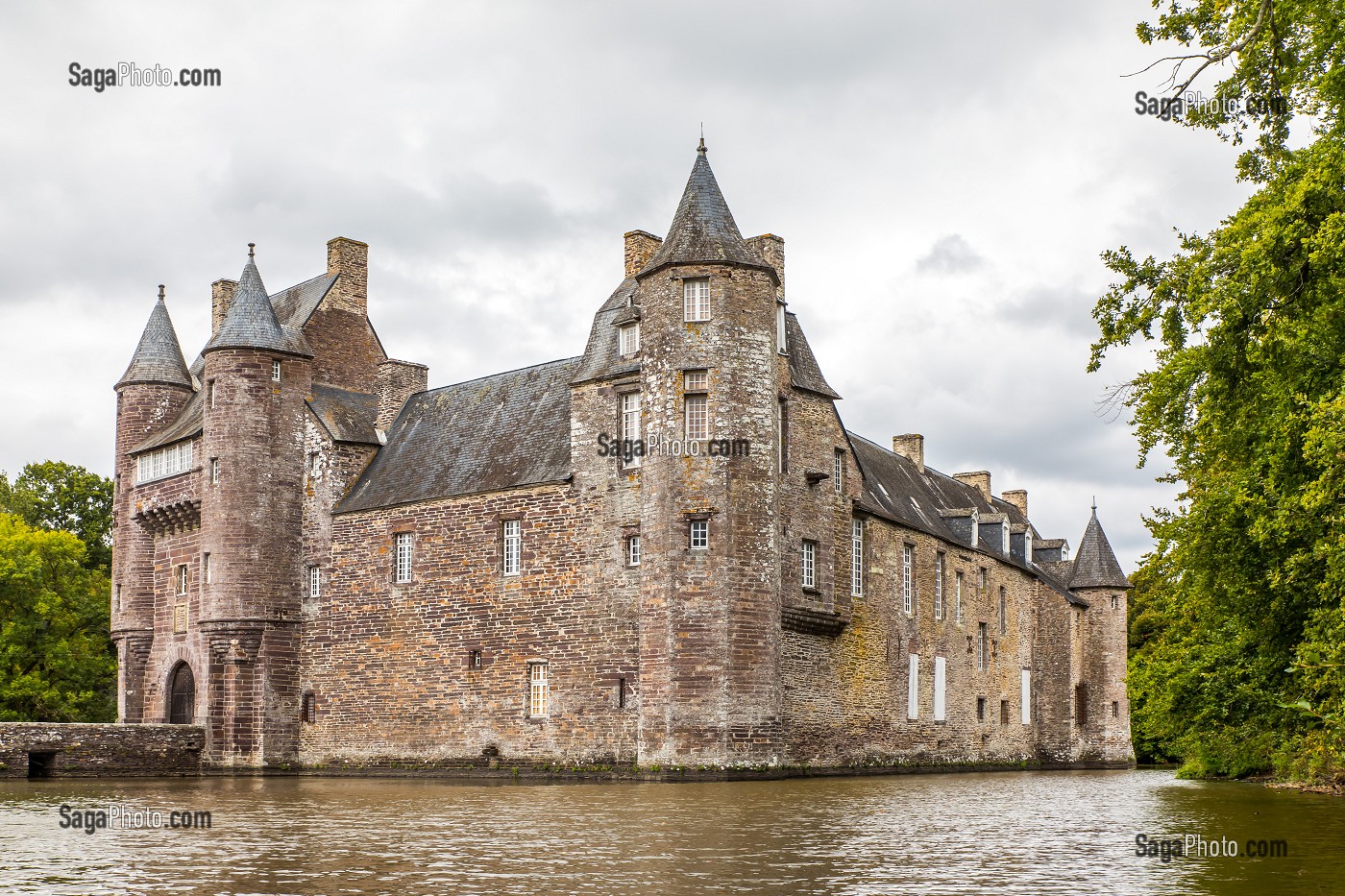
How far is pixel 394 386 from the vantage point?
42031 millimetres

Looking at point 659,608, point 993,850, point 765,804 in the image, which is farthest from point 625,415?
point 993,850

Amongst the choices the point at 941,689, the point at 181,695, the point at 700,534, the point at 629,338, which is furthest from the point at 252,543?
the point at 941,689

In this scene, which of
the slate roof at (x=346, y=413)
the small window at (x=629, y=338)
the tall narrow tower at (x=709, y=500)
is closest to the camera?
the tall narrow tower at (x=709, y=500)

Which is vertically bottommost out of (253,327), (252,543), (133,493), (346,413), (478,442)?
(252,543)

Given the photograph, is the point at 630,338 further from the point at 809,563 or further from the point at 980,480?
the point at 980,480

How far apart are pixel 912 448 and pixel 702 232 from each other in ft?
72.5

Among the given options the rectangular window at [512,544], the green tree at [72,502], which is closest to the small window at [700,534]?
the rectangular window at [512,544]

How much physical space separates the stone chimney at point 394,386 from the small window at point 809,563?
544 inches

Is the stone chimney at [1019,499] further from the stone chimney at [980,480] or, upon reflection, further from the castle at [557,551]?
the castle at [557,551]

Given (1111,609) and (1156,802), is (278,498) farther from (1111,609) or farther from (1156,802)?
(1111,609)

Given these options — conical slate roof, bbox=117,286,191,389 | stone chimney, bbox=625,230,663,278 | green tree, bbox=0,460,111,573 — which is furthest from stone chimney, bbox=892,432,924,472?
green tree, bbox=0,460,111,573

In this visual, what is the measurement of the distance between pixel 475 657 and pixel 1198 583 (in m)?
18.6

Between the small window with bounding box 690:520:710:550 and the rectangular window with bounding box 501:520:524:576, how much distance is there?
5598 mm

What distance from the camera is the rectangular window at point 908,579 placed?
1521 inches
